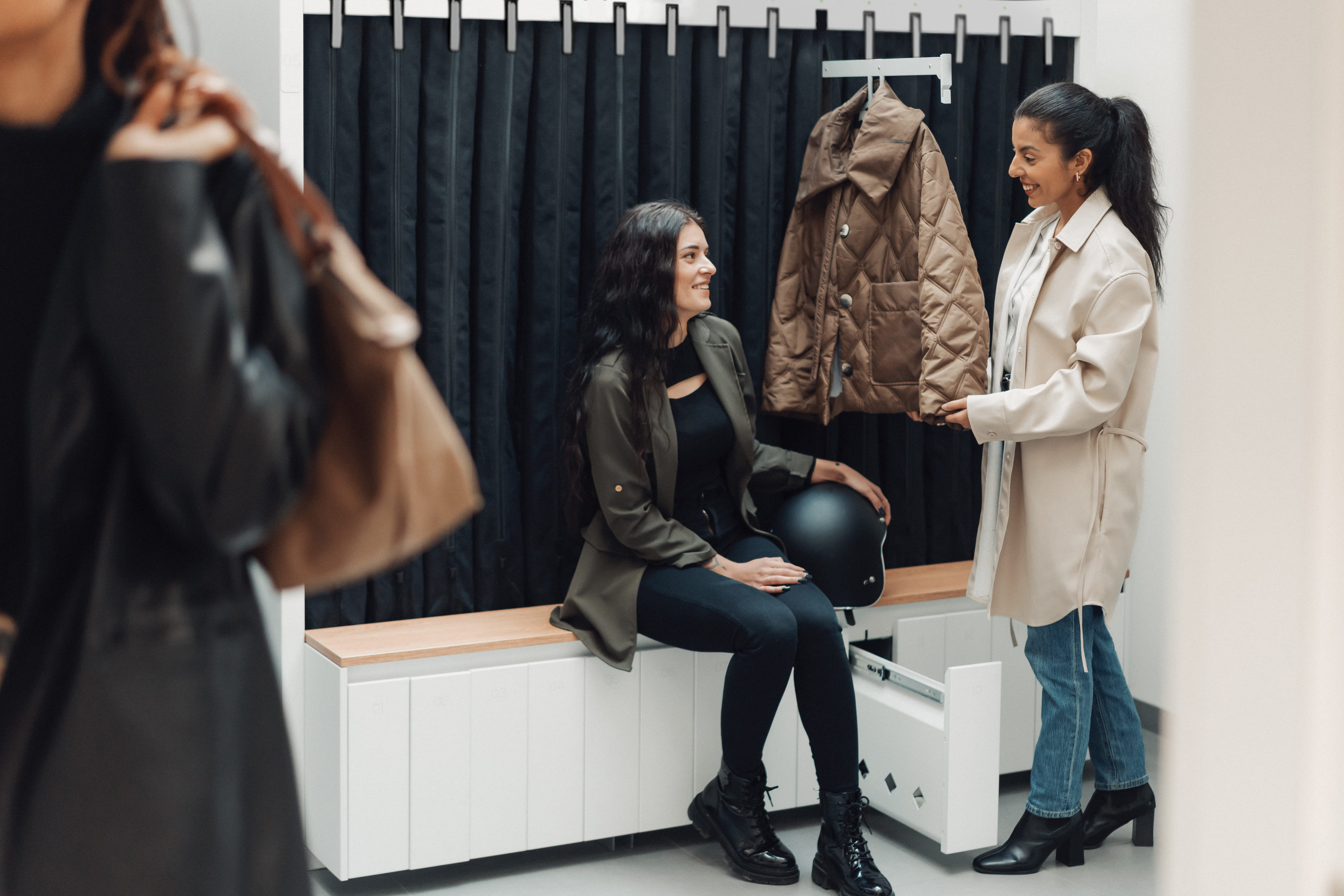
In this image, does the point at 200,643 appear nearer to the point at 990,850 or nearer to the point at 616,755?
the point at 616,755

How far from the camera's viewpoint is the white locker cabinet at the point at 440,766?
293 centimetres

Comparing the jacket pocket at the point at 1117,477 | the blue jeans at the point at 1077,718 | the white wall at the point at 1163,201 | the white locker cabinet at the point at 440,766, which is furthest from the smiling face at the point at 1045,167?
the white locker cabinet at the point at 440,766

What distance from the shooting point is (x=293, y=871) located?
0.97m

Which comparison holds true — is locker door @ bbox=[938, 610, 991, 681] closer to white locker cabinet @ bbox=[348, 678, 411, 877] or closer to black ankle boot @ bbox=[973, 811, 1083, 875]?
black ankle boot @ bbox=[973, 811, 1083, 875]

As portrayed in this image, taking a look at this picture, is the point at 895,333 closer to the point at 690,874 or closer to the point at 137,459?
the point at 690,874

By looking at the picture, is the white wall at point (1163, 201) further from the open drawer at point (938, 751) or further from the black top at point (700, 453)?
the black top at point (700, 453)

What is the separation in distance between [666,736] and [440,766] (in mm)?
A: 547

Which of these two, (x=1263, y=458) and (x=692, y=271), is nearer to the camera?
(x=1263, y=458)

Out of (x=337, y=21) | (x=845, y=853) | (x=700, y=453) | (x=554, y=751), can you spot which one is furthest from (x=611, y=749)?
(x=337, y=21)

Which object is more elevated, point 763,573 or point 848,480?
point 848,480

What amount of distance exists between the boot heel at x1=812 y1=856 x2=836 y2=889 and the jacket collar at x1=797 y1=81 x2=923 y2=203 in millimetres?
1579

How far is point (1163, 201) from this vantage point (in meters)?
3.85

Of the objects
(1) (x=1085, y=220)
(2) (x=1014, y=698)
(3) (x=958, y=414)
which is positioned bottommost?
(2) (x=1014, y=698)

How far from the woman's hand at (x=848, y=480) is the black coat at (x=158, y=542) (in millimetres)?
2579
